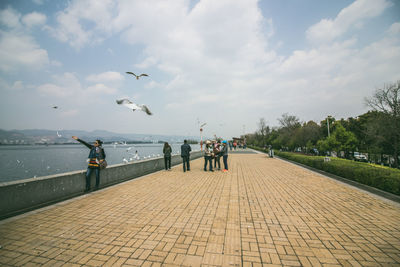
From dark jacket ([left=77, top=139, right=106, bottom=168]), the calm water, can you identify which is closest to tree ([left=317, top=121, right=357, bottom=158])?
the calm water

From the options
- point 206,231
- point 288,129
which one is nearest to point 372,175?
point 206,231

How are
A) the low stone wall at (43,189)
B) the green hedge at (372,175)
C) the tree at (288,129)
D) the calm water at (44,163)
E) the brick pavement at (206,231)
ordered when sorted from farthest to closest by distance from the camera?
1. the tree at (288,129)
2. the calm water at (44,163)
3. the green hedge at (372,175)
4. the low stone wall at (43,189)
5. the brick pavement at (206,231)

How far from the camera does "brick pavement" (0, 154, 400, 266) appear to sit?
2631 mm

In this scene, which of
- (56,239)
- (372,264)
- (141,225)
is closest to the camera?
(372,264)

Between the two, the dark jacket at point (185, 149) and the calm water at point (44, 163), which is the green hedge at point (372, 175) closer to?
the dark jacket at point (185, 149)

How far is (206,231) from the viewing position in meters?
3.41

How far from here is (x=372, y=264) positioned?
8.16ft

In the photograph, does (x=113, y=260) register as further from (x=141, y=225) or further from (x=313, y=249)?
(x=313, y=249)

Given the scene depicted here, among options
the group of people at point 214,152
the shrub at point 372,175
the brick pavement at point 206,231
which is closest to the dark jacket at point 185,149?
the group of people at point 214,152

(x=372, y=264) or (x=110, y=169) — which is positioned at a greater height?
(x=110, y=169)

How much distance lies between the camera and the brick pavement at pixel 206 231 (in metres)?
2.63

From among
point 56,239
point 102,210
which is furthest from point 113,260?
point 102,210

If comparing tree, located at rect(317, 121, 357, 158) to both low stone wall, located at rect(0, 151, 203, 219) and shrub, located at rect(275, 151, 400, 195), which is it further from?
low stone wall, located at rect(0, 151, 203, 219)

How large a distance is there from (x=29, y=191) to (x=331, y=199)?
841cm
